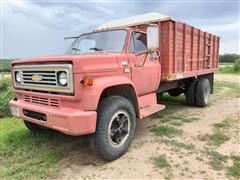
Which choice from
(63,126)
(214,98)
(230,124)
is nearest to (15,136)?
(63,126)

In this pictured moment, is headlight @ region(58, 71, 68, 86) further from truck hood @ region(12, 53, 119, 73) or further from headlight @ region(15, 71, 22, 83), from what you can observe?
headlight @ region(15, 71, 22, 83)

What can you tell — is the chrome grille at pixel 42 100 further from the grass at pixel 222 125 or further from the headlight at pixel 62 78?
the grass at pixel 222 125

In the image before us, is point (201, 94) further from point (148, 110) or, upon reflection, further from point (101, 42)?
point (101, 42)

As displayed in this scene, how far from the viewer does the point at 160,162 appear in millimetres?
3574

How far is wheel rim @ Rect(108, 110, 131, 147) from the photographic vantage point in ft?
12.1

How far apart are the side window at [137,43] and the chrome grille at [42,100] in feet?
5.53

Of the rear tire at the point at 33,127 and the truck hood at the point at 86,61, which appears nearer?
the truck hood at the point at 86,61

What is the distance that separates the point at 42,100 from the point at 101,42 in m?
1.62

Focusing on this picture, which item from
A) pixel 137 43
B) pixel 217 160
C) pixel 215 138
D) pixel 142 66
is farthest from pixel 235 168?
pixel 137 43

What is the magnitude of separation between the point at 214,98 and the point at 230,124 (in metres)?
3.80

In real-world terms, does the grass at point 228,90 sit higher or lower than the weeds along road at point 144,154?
higher

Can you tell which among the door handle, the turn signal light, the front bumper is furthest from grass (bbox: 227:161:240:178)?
the turn signal light

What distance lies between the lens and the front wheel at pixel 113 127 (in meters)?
3.45

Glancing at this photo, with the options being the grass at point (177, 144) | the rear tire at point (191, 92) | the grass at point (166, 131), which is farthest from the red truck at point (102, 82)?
the rear tire at point (191, 92)
